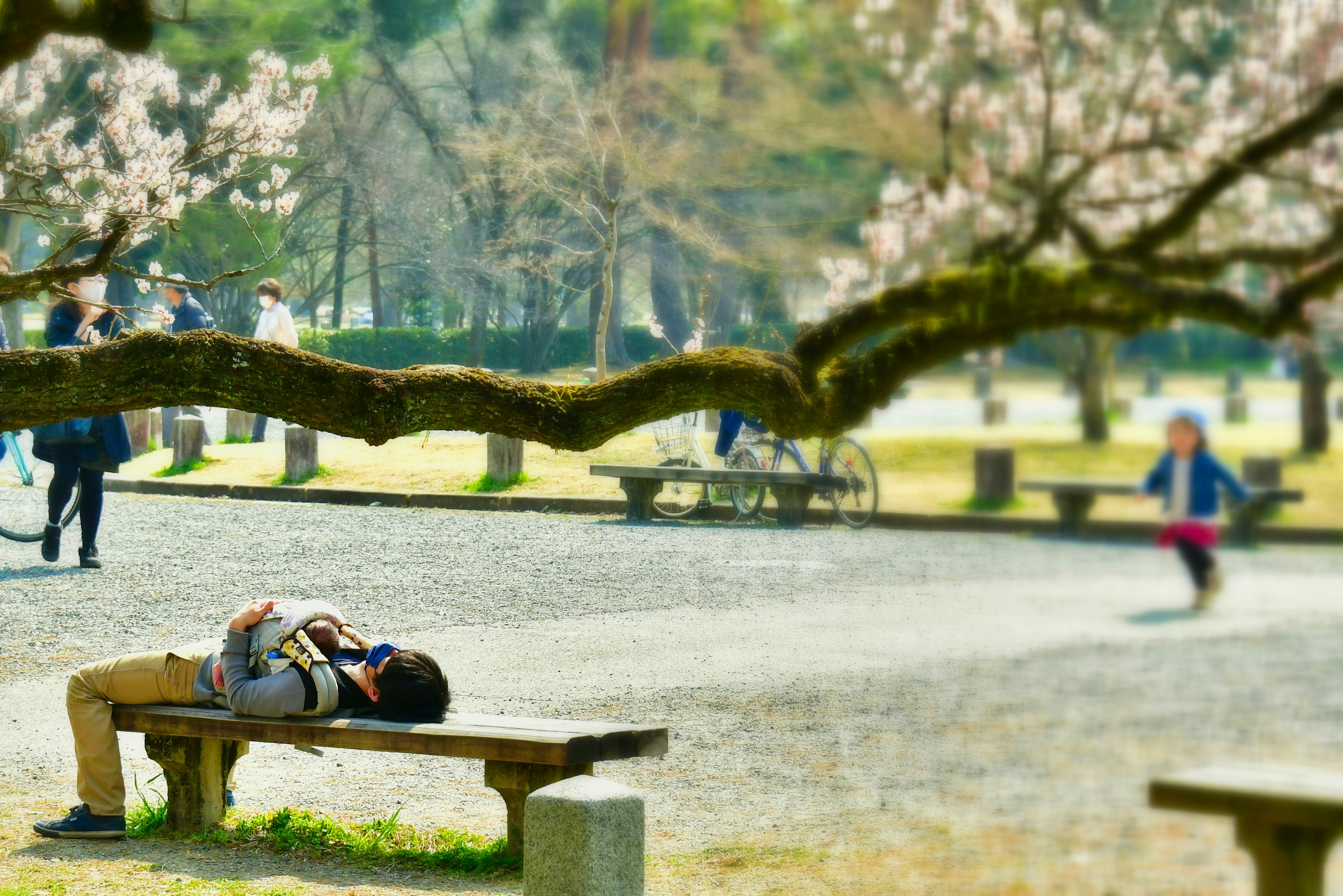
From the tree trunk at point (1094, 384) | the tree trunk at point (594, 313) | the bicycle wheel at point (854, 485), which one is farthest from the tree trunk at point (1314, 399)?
the tree trunk at point (594, 313)

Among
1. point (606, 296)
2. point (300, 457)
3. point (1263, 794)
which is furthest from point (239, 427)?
point (1263, 794)

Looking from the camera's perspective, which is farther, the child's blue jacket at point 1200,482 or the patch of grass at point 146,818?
the patch of grass at point 146,818

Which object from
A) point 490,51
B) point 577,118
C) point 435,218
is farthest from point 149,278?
point 577,118

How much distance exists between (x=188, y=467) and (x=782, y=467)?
10985 millimetres

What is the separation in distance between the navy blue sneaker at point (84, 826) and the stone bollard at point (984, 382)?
10.6 ft

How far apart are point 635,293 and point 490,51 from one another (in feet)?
2.97

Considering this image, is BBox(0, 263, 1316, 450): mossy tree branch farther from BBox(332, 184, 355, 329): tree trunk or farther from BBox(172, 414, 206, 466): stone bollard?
BBox(172, 414, 206, 466): stone bollard

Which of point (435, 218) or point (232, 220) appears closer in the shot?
point (435, 218)

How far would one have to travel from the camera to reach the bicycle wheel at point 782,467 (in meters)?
3.90

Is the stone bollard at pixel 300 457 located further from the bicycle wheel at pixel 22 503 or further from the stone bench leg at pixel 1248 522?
the stone bench leg at pixel 1248 522

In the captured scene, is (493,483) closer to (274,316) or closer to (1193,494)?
(274,316)

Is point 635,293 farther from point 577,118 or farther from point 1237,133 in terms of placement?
point 1237,133

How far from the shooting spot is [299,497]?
42.7 feet

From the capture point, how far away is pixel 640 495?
10789 millimetres
